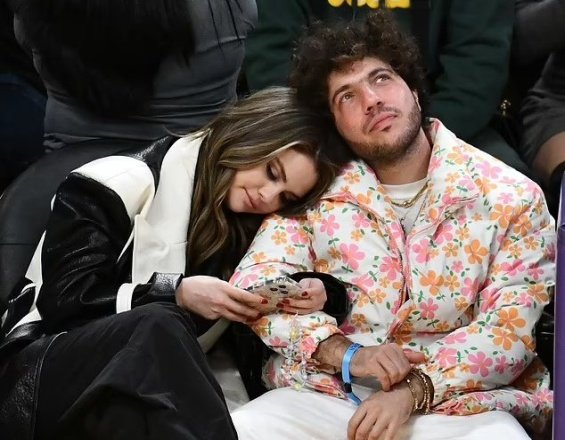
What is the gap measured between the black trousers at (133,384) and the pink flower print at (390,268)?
1.42 ft

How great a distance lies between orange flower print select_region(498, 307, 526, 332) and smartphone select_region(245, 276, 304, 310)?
362 mm

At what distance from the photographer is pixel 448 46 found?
2.72 metres

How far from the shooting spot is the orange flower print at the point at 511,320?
6.57ft

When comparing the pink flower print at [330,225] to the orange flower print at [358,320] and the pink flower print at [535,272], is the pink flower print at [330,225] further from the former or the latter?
the pink flower print at [535,272]

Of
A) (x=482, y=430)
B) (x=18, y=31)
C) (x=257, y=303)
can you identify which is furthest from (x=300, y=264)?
(x=18, y=31)

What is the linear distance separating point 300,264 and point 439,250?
265 mm

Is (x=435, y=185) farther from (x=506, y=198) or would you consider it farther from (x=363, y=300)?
(x=363, y=300)

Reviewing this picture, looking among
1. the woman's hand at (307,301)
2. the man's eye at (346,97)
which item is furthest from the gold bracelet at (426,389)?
the man's eye at (346,97)

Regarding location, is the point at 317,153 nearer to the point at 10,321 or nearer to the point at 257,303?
the point at 257,303

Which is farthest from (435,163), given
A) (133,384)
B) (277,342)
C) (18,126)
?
(18,126)

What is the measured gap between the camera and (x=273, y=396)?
6.64 ft

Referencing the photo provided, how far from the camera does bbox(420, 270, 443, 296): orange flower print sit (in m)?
2.07

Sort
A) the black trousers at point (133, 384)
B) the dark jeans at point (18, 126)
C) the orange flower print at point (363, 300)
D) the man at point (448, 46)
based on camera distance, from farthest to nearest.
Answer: the man at point (448, 46), the dark jeans at point (18, 126), the orange flower print at point (363, 300), the black trousers at point (133, 384)

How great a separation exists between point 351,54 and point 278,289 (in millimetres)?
508
